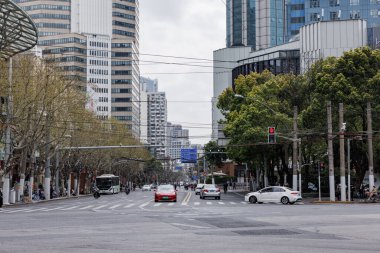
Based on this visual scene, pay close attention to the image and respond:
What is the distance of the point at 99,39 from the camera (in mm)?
172000

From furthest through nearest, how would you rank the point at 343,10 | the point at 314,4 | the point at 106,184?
the point at 314,4
the point at 343,10
the point at 106,184

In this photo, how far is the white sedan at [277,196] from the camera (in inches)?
1793

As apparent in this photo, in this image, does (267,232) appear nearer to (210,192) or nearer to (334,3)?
(210,192)

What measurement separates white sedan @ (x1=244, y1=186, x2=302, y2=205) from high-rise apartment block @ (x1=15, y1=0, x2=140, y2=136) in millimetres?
117857

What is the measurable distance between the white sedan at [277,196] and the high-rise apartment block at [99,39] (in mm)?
117857

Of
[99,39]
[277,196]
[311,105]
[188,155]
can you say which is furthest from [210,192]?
[99,39]

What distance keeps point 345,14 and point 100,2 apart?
77192 millimetres

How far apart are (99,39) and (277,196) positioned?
437 ft

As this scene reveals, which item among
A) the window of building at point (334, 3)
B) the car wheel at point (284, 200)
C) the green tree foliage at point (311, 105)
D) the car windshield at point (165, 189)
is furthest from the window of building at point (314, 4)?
the car wheel at point (284, 200)

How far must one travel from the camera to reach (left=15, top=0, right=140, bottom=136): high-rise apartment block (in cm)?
16675

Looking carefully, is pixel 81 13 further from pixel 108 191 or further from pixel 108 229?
pixel 108 229

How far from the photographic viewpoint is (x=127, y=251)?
48.9 ft

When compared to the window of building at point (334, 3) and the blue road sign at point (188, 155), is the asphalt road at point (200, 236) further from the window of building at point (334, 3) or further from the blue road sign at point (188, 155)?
the window of building at point (334, 3)

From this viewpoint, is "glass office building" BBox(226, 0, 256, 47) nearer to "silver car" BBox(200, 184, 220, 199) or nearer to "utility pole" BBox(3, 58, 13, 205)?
"silver car" BBox(200, 184, 220, 199)
